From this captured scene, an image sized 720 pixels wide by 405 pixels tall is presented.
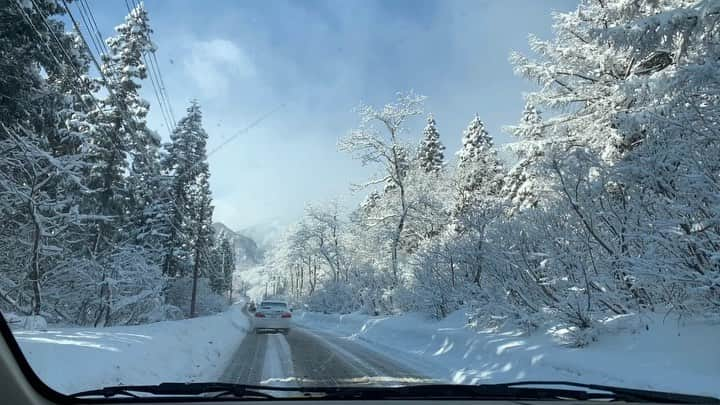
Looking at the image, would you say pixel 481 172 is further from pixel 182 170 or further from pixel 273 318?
pixel 182 170

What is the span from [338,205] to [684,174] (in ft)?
159

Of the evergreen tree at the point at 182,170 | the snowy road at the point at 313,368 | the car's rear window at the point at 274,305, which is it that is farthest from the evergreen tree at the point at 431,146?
the snowy road at the point at 313,368

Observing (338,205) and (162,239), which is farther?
(338,205)

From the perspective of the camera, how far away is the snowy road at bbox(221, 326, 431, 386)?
881 centimetres

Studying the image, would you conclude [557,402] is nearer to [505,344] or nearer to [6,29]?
[505,344]

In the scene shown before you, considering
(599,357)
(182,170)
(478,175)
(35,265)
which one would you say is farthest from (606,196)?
(182,170)

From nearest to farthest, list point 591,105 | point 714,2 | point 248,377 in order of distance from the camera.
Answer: point 714,2, point 248,377, point 591,105

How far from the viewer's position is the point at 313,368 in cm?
1062

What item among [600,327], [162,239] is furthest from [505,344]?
[162,239]

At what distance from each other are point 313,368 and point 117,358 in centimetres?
457

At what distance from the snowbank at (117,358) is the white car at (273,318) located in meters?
9.54

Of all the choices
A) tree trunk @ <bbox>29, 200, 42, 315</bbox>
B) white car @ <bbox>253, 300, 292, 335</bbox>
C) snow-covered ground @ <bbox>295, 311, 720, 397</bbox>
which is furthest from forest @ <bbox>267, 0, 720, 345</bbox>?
tree trunk @ <bbox>29, 200, 42, 315</bbox>

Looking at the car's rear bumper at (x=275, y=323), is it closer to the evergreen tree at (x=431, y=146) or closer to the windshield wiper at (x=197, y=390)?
the windshield wiper at (x=197, y=390)

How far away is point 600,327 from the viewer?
9211mm
